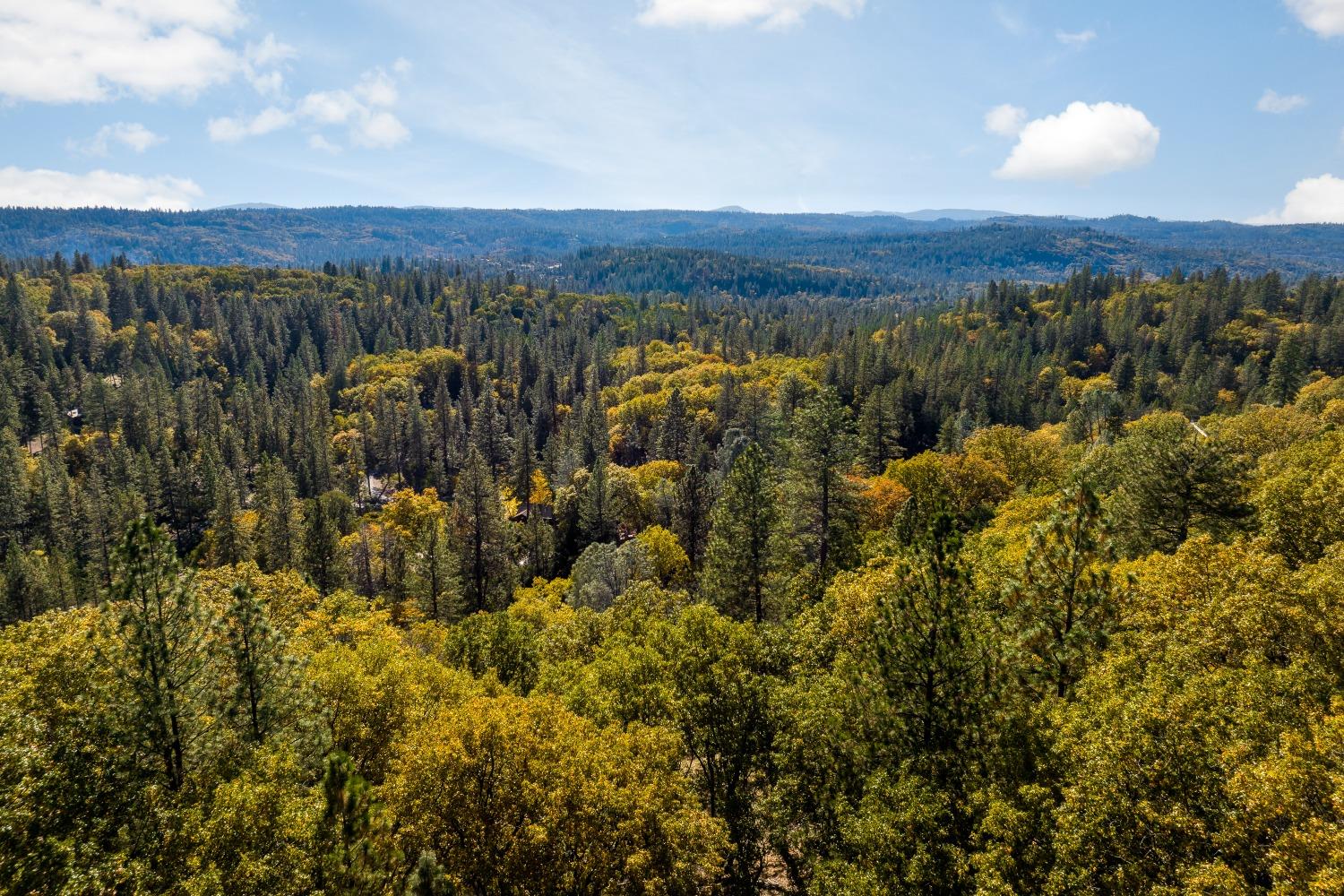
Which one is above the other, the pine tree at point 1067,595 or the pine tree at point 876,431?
the pine tree at point 1067,595

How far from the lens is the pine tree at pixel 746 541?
132 ft

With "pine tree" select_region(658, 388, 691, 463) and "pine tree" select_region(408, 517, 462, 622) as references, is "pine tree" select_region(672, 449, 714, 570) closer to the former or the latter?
"pine tree" select_region(408, 517, 462, 622)

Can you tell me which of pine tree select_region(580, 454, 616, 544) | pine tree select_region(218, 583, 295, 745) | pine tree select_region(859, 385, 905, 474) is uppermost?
pine tree select_region(218, 583, 295, 745)

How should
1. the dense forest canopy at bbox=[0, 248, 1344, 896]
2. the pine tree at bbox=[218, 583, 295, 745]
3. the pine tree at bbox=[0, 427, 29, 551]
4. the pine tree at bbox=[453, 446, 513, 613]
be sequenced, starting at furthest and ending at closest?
the pine tree at bbox=[0, 427, 29, 551] < the pine tree at bbox=[453, 446, 513, 613] < the pine tree at bbox=[218, 583, 295, 745] < the dense forest canopy at bbox=[0, 248, 1344, 896]

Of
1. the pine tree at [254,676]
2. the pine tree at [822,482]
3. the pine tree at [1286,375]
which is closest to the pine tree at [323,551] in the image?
the pine tree at [254,676]

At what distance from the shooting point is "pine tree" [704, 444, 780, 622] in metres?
40.1

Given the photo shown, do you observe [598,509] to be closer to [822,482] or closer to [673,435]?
[673,435]

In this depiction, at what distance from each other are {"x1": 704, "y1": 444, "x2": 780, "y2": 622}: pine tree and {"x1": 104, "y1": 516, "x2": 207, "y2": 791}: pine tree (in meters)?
26.9

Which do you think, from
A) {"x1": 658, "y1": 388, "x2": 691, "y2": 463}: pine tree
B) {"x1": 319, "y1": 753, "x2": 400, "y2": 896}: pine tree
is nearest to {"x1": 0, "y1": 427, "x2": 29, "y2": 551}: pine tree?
{"x1": 658, "y1": 388, "x2": 691, "y2": 463}: pine tree

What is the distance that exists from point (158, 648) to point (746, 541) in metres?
28.4

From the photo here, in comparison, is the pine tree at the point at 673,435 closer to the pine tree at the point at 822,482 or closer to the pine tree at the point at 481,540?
the pine tree at the point at 481,540

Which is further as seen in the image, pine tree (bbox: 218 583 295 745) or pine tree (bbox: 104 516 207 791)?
pine tree (bbox: 218 583 295 745)

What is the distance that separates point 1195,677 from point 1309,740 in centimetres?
270

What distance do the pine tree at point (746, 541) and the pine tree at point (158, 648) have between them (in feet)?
88.2
